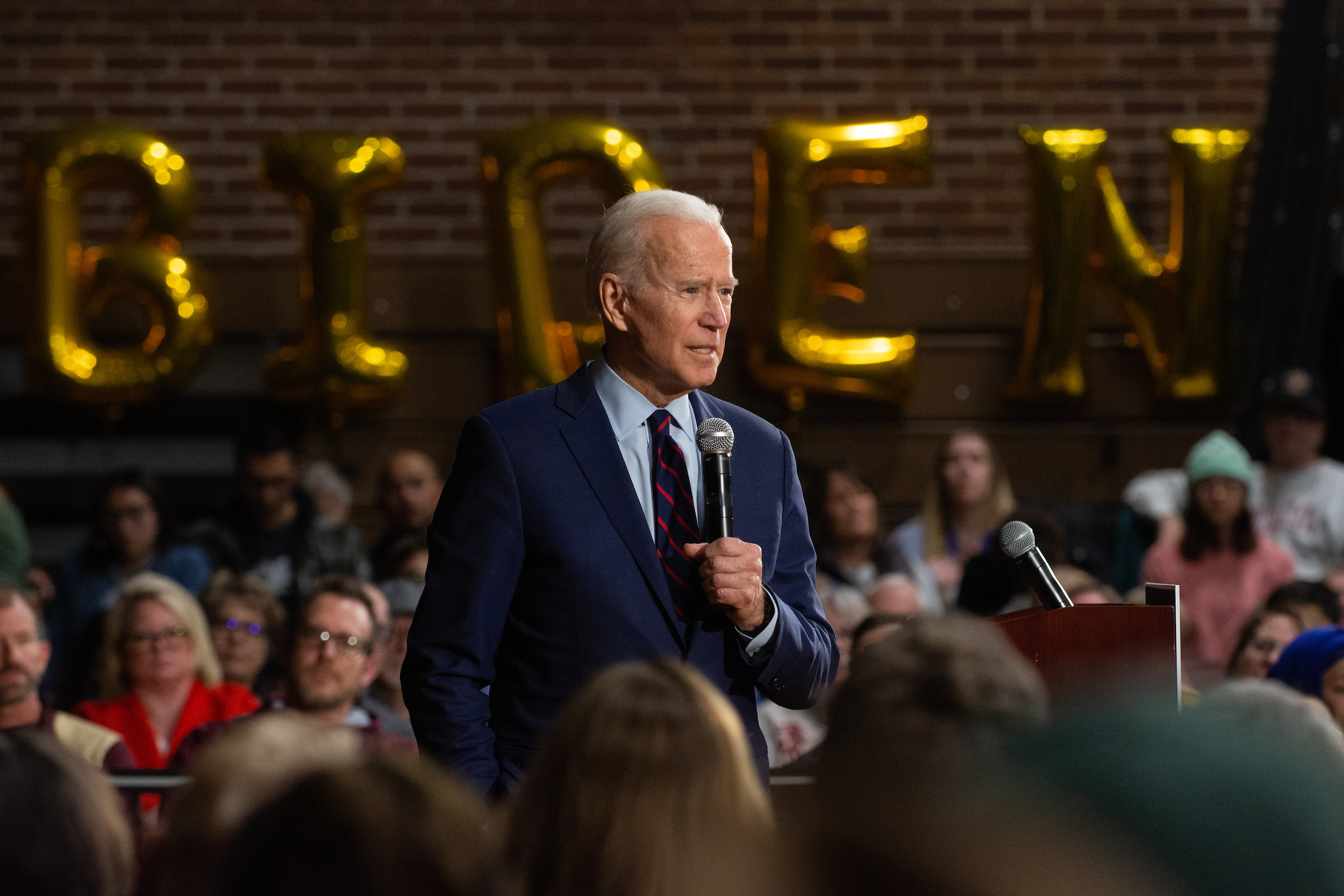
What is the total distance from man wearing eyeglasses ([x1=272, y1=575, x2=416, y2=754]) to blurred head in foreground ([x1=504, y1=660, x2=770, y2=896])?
2.72 m

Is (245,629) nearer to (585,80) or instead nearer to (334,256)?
(334,256)

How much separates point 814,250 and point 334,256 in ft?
5.93

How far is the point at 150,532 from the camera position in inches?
218

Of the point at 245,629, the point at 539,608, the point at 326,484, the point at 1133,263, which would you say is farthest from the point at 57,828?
the point at 1133,263

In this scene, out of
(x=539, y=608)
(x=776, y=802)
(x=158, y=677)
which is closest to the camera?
(x=539, y=608)

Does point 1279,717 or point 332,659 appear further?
point 332,659

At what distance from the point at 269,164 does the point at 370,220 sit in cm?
66

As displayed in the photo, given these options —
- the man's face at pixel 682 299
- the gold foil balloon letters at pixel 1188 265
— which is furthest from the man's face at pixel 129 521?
the man's face at pixel 682 299

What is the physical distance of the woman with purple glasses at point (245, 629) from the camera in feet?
15.4

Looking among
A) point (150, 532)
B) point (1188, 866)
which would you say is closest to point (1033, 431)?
point (150, 532)

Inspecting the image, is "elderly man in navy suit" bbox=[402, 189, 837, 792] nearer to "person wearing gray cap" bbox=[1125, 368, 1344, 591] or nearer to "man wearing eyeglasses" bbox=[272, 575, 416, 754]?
"man wearing eyeglasses" bbox=[272, 575, 416, 754]

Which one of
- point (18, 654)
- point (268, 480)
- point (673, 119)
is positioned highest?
point (673, 119)

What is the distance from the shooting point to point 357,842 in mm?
1053

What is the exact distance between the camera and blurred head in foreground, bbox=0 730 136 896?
139 centimetres
